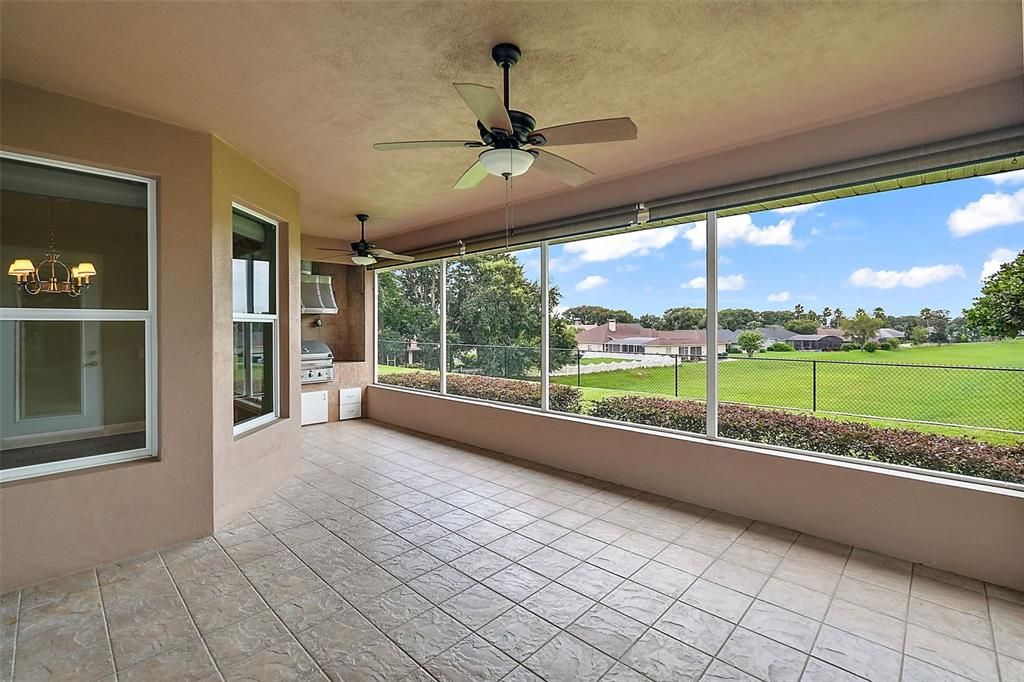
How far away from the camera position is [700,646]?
6.67 ft

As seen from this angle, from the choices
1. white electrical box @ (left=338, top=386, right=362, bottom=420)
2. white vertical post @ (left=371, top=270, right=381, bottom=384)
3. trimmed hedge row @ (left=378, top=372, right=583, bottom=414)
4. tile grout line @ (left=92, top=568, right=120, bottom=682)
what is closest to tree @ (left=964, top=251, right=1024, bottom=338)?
trimmed hedge row @ (left=378, top=372, right=583, bottom=414)

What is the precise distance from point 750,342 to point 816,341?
0.44 m

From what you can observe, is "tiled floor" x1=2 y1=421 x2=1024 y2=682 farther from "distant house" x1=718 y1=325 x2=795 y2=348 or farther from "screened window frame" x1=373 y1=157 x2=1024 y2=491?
"distant house" x1=718 y1=325 x2=795 y2=348

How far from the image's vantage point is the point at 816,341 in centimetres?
343

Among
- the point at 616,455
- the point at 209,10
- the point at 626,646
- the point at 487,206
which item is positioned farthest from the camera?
the point at 487,206

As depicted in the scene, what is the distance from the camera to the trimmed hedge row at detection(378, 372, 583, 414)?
4.88 m

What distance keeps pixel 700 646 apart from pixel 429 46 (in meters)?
2.94

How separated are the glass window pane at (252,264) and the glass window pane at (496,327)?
2502 millimetres

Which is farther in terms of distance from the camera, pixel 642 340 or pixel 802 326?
pixel 642 340

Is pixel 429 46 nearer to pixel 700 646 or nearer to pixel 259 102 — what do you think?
pixel 259 102

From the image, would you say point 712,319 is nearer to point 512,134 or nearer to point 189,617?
point 512,134

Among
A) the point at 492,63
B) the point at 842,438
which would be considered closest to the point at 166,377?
the point at 492,63

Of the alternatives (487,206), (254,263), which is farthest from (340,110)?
(487,206)

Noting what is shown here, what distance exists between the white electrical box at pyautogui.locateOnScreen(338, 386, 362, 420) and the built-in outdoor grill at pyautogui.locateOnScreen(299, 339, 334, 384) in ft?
1.01
